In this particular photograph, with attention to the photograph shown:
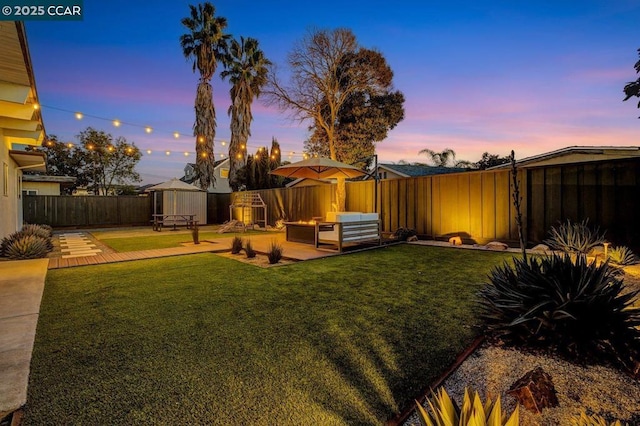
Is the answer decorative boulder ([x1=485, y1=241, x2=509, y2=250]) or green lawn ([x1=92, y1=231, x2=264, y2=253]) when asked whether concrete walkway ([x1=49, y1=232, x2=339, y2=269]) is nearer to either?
green lawn ([x1=92, y1=231, x2=264, y2=253])

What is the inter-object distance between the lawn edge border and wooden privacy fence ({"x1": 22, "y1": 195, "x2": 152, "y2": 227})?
17.3 metres

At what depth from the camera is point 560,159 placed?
10898mm

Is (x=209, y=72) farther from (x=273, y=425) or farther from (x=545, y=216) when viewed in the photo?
(x=273, y=425)

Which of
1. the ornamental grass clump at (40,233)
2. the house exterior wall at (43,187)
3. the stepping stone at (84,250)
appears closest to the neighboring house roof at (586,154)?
the stepping stone at (84,250)

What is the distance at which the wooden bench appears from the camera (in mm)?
6988

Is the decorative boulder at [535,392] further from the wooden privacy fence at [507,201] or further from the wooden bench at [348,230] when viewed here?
the wooden privacy fence at [507,201]

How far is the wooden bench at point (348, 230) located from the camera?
6988mm

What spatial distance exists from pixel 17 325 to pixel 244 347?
2.17 m

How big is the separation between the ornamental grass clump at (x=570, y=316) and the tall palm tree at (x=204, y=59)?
751 inches

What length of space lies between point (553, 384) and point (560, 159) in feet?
40.2

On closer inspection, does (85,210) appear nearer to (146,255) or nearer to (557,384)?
(146,255)

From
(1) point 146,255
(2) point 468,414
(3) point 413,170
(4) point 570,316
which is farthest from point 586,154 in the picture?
(1) point 146,255

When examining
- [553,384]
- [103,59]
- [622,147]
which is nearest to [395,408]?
[553,384]

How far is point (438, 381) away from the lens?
1728mm
